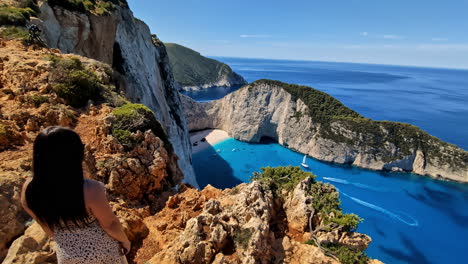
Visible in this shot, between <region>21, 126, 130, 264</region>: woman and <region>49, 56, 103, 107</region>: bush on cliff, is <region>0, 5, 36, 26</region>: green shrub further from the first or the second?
<region>21, 126, 130, 264</region>: woman

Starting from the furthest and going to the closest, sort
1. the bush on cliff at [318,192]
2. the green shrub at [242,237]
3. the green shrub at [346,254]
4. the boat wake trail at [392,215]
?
the boat wake trail at [392,215], the bush on cliff at [318,192], the green shrub at [346,254], the green shrub at [242,237]

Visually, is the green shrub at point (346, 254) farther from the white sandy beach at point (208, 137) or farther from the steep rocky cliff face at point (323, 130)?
the white sandy beach at point (208, 137)

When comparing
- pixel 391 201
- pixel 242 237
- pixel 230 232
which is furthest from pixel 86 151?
pixel 391 201

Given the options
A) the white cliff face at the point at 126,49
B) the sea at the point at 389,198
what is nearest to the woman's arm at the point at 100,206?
the white cliff face at the point at 126,49

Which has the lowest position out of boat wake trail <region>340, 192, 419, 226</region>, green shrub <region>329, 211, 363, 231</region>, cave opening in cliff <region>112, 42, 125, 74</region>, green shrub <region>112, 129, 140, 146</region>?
boat wake trail <region>340, 192, 419, 226</region>

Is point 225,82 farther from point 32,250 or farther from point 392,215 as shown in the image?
point 32,250

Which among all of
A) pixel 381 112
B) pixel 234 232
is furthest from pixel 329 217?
pixel 381 112

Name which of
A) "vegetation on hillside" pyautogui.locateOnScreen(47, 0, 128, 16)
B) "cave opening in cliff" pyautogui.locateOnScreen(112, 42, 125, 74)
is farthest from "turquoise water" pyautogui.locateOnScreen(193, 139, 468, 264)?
"vegetation on hillside" pyautogui.locateOnScreen(47, 0, 128, 16)

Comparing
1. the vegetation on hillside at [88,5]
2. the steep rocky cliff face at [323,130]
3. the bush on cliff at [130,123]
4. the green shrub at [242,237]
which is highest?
the vegetation on hillside at [88,5]
